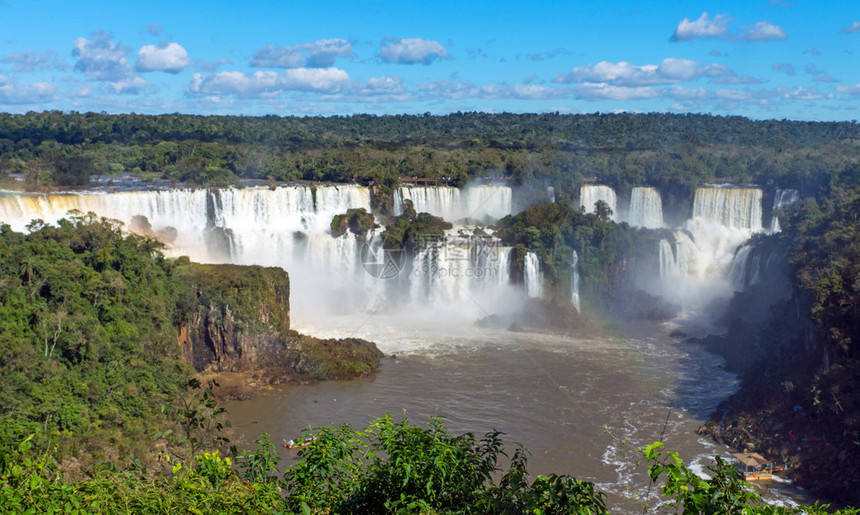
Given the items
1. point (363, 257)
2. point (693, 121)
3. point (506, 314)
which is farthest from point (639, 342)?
point (693, 121)

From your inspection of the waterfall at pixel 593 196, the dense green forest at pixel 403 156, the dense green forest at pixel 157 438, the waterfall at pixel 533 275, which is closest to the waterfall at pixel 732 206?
the dense green forest at pixel 403 156

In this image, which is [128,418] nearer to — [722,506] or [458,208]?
[722,506]

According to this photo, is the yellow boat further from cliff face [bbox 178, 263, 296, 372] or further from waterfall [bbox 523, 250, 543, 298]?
waterfall [bbox 523, 250, 543, 298]

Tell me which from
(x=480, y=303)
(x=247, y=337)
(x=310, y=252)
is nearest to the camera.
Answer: (x=247, y=337)

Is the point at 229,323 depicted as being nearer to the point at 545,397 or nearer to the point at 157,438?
the point at 545,397

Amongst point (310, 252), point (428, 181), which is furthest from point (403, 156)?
point (310, 252)

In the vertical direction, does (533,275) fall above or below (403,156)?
below
